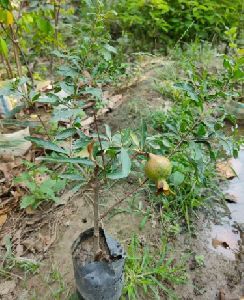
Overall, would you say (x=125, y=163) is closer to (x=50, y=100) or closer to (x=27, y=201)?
(x=50, y=100)

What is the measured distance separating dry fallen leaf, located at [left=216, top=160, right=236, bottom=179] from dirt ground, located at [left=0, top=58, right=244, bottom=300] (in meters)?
0.41

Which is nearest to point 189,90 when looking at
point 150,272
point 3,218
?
point 150,272

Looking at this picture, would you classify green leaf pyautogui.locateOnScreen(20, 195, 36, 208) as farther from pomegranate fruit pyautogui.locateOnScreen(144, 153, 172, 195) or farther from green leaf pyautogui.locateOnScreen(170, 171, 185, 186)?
pomegranate fruit pyautogui.locateOnScreen(144, 153, 172, 195)

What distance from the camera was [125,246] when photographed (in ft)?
7.02

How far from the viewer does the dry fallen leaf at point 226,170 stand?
8.72 feet

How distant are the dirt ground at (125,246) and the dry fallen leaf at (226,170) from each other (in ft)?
1.35

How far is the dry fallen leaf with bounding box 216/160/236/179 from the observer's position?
2.66 m

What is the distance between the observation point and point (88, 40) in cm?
161

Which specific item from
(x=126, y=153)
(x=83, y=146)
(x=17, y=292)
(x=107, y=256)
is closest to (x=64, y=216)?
(x=17, y=292)

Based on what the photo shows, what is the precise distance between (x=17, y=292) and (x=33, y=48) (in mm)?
2865

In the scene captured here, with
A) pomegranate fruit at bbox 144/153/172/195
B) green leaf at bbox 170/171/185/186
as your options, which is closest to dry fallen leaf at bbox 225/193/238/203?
green leaf at bbox 170/171/185/186

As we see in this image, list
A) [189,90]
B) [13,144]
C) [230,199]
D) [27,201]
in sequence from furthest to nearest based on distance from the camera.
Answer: [13,144]
[230,199]
[27,201]
[189,90]

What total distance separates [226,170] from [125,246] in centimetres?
98

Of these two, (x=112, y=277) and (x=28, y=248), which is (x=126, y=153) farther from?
(x=28, y=248)
